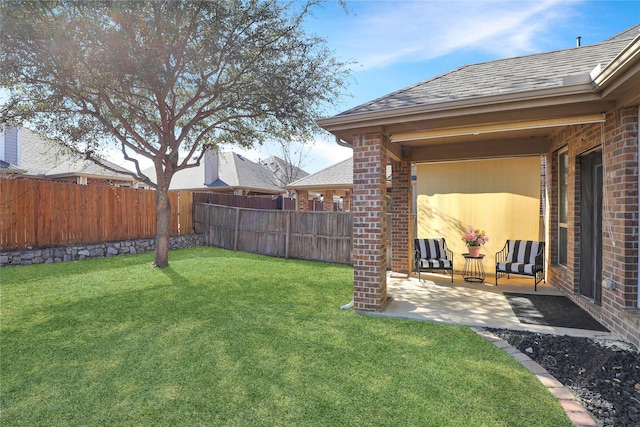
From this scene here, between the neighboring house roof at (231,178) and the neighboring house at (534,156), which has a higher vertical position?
the neighboring house roof at (231,178)

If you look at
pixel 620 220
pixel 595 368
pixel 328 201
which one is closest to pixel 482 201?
pixel 620 220

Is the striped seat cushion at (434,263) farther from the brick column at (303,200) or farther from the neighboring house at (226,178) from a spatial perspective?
the neighboring house at (226,178)

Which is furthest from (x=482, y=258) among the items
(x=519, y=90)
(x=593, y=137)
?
(x=519, y=90)

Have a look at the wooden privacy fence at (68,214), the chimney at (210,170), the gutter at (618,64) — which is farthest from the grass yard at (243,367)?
the chimney at (210,170)

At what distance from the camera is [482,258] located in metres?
7.38

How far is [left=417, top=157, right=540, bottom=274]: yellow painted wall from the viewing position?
7293 mm

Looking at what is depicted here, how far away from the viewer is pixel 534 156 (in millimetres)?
6965

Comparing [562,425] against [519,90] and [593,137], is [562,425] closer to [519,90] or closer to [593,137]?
[519,90]

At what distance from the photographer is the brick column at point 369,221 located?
4.82 m

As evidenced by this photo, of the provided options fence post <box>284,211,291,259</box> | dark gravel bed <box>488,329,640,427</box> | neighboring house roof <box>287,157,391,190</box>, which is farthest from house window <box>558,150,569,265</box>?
neighboring house roof <box>287,157,391,190</box>

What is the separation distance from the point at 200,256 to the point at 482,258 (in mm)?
7663

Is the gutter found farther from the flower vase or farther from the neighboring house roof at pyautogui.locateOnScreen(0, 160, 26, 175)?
the neighboring house roof at pyautogui.locateOnScreen(0, 160, 26, 175)

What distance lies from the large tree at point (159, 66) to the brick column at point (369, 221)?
4.25 metres

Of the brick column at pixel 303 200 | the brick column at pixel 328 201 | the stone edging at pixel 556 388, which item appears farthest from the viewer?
the brick column at pixel 303 200
